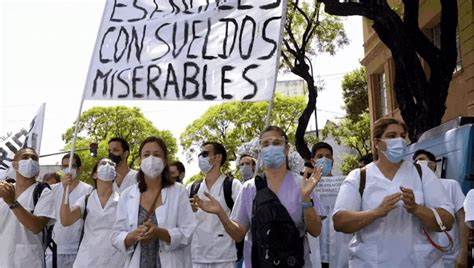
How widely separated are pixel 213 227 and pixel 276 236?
2.53 metres

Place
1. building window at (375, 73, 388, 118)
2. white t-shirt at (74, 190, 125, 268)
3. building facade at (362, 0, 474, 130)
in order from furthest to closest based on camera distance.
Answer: building window at (375, 73, 388, 118)
building facade at (362, 0, 474, 130)
white t-shirt at (74, 190, 125, 268)

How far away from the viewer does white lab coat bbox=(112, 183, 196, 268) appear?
16.8 ft

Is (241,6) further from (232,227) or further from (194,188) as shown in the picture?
(232,227)

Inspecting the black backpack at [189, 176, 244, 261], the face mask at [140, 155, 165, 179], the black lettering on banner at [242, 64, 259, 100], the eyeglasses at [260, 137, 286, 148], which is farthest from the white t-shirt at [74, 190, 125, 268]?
the eyeglasses at [260, 137, 286, 148]

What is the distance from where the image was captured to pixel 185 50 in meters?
7.26

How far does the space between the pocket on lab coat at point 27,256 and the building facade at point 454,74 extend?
12022 millimetres

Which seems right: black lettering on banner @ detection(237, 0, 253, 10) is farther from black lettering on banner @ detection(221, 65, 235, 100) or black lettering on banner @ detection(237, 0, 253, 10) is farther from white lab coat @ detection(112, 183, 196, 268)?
white lab coat @ detection(112, 183, 196, 268)

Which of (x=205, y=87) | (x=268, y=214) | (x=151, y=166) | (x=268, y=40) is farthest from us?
(x=205, y=87)

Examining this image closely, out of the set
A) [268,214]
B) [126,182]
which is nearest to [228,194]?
[126,182]

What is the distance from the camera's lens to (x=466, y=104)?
55.1ft

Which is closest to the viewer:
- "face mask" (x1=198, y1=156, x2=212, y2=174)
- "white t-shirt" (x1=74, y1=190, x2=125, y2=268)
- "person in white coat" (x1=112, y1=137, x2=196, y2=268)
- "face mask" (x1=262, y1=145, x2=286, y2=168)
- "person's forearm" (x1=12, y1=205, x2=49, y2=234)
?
"face mask" (x1=262, y1=145, x2=286, y2=168)

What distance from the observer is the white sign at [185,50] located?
688 centimetres

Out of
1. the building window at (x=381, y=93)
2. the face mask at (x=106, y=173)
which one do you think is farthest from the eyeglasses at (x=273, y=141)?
the building window at (x=381, y=93)

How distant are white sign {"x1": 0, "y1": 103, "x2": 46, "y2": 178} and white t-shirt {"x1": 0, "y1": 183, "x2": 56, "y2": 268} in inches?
108
